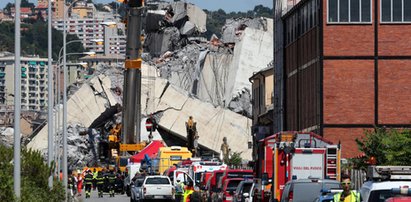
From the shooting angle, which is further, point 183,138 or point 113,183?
point 183,138

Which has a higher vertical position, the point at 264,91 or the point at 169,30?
the point at 169,30

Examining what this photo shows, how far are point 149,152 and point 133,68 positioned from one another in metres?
7.14

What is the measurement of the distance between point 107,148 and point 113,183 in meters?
15.8

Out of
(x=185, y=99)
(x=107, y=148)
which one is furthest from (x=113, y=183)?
(x=185, y=99)

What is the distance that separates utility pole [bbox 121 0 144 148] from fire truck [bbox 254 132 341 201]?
38705mm

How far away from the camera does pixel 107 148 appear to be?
3784 inches

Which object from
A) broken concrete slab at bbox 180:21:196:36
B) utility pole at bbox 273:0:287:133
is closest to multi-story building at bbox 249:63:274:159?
utility pole at bbox 273:0:287:133

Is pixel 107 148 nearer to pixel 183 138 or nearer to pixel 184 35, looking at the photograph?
pixel 183 138

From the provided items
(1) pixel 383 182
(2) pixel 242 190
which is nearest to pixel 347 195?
(1) pixel 383 182

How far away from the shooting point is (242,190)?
133 feet

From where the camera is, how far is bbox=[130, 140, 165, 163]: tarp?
82000 mm

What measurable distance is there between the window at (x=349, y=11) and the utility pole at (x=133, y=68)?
1309cm

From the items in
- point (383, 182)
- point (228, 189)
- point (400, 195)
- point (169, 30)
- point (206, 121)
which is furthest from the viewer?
point (169, 30)

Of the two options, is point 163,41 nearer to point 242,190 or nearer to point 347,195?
point 242,190
